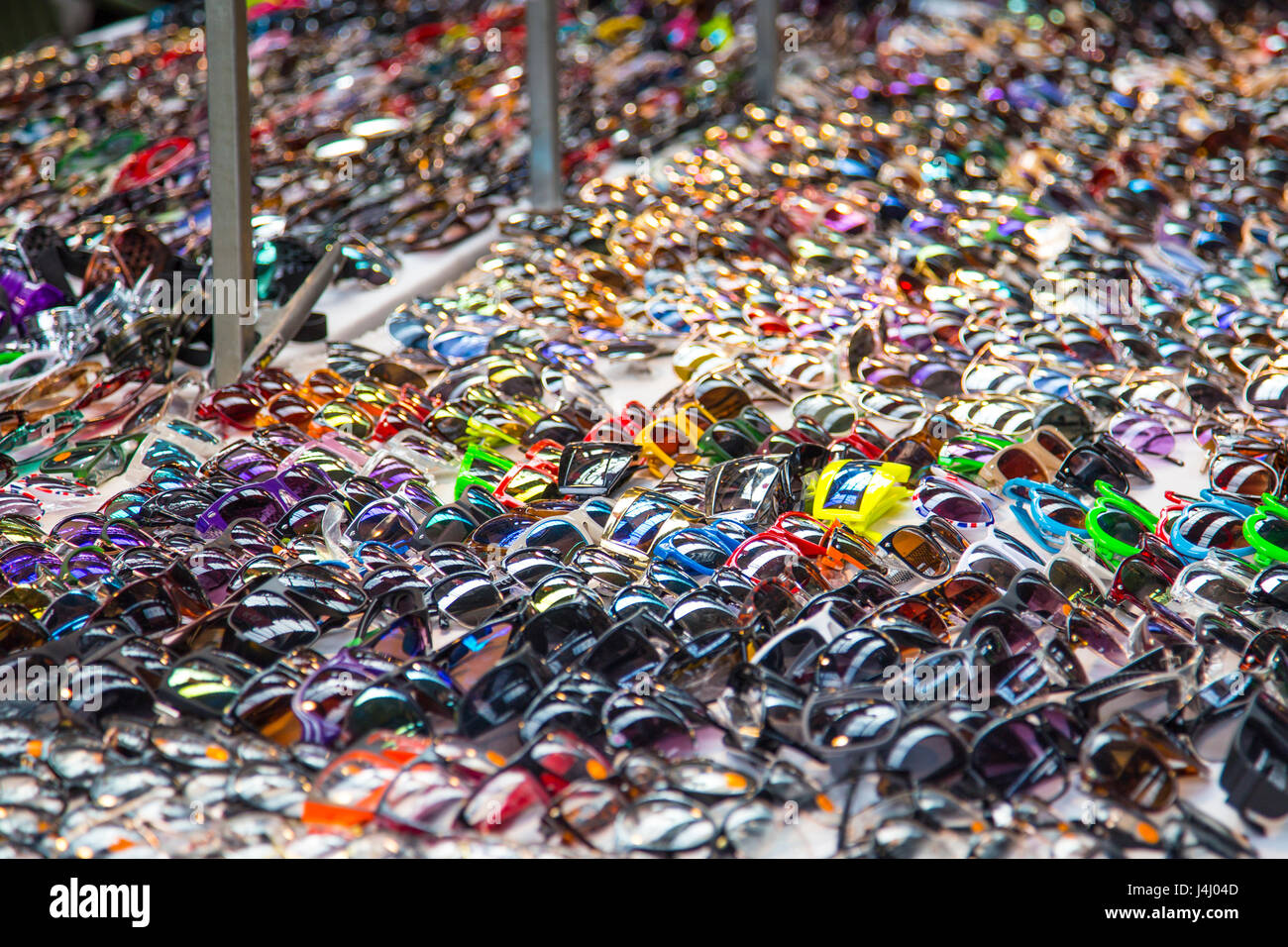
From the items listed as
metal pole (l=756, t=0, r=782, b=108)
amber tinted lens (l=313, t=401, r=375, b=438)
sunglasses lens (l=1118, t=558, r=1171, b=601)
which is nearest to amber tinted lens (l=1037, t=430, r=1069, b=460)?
sunglasses lens (l=1118, t=558, r=1171, b=601)

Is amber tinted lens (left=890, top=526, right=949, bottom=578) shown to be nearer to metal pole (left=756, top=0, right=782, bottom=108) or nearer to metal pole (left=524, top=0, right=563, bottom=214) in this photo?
metal pole (left=524, top=0, right=563, bottom=214)

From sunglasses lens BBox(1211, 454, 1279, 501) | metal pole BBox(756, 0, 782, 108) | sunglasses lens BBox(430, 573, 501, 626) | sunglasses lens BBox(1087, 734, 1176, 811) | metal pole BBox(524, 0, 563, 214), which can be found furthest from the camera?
metal pole BBox(756, 0, 782, 108)

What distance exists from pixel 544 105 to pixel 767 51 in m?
0.72

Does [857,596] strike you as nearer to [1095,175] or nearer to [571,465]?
[571,465]

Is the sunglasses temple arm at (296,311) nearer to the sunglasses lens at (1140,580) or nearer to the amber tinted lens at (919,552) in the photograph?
the amber tinted lens at (919,552)

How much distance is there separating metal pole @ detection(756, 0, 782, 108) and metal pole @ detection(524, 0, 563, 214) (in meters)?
0.64

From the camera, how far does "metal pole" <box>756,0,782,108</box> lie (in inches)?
97.4

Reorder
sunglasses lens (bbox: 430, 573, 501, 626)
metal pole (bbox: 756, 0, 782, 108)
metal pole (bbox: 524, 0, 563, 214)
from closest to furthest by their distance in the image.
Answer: sunglasses lens (bbox: 430, 573, 501, 626)
metal pole (bbox: 524, 0, 563, 214)
metal pole (bbox: 756, 0, 782, 108)

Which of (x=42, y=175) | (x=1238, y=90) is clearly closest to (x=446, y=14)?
(x=42, y=175)

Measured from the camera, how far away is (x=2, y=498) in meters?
1.08

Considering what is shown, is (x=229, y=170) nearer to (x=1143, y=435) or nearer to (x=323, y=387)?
(x=323, y=387)

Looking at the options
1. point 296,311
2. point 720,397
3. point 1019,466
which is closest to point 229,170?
point 296,311

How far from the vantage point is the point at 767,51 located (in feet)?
8.23

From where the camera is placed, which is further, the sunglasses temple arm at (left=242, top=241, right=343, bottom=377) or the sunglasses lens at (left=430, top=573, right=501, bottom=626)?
the sunglasses temple arm at (left=242, top=241, right=343, bottom=377)
